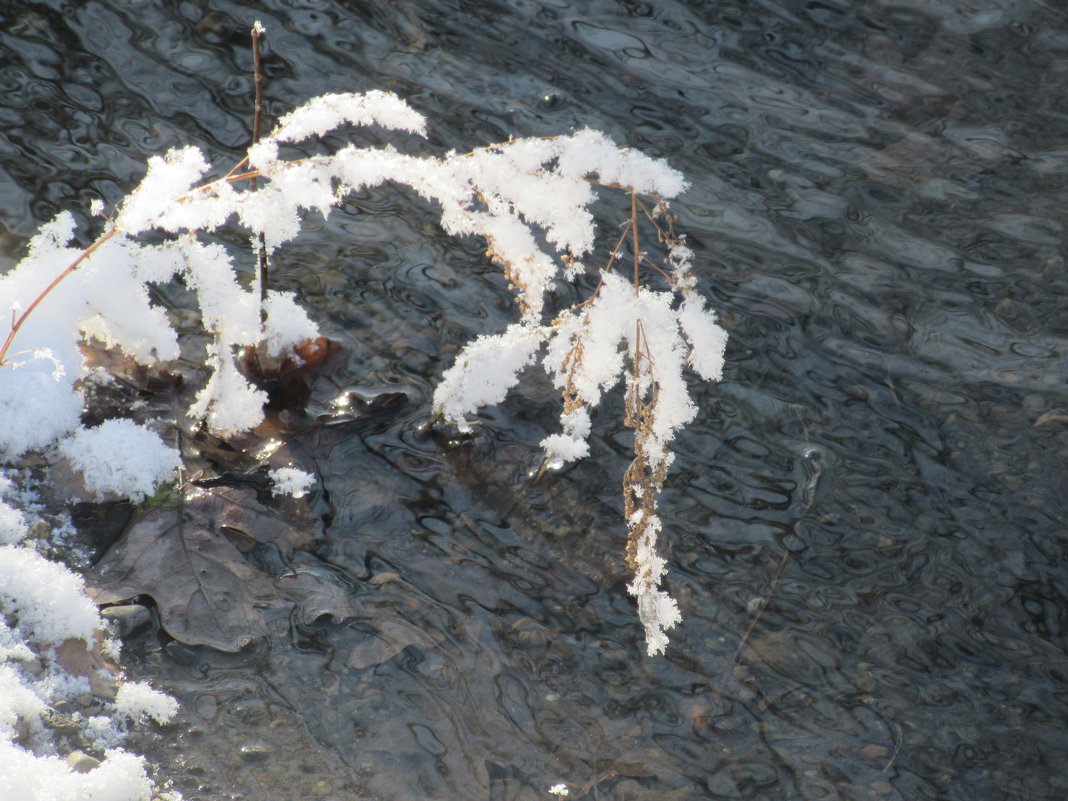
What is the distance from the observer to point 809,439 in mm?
3006

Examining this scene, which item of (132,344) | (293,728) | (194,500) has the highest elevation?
(132,344)

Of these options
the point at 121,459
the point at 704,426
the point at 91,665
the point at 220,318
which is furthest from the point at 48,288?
the point at 704,426

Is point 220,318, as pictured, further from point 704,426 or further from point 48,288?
point 704,426

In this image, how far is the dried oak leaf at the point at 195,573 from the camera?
223cm

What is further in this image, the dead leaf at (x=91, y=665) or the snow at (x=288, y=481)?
the snow at (x=288, y=481)

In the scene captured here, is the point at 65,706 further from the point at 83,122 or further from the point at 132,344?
the point at 83,122

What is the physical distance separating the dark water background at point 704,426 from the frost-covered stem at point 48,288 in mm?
795

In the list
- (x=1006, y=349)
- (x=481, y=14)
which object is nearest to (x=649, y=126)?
(x=481, y=14)

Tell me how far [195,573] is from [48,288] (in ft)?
2.41

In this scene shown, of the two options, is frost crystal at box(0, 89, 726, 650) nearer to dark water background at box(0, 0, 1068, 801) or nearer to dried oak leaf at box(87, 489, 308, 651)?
dried oak leaf at box(87, 489, 308, 651)

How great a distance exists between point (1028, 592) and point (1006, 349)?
3.46 feet

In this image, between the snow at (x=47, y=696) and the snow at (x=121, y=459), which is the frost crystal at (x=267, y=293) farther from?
the snow at (x=47, y=696)

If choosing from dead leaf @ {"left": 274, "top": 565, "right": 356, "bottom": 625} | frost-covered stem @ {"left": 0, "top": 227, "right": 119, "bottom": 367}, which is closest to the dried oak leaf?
dead leaf @ {"left": 274, "top": 565, "right": 356, "bottom": 625}

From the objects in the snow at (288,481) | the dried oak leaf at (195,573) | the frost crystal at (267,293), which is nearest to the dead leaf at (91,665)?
the dried oak leaf at (195,573)
